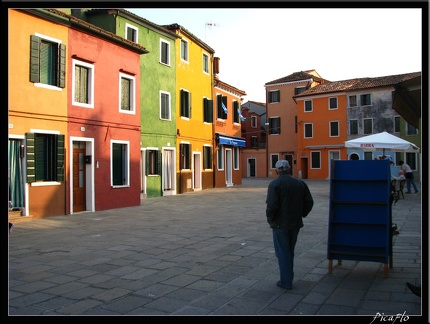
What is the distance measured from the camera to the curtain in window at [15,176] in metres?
12.0

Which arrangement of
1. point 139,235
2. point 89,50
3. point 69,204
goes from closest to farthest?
point 139,235
point 69,204
point 89,50

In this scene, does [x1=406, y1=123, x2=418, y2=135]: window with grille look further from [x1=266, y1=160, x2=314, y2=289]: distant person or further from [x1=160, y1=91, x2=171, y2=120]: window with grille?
[x1=266, y1=160, x2=314, y2=289]: distant person

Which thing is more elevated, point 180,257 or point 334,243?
point 334,243

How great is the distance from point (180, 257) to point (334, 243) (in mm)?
2621

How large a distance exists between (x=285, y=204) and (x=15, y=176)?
365 inches

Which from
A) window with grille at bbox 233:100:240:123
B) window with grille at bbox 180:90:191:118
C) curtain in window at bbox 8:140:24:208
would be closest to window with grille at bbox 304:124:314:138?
window with grille at bbox 233:100:240:123

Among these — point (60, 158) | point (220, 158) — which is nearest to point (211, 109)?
point (220, 158)

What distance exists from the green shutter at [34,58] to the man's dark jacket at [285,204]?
9689mm

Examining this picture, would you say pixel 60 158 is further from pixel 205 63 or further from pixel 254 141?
pixel 254 141

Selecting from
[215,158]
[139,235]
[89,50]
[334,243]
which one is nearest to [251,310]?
[334,243]

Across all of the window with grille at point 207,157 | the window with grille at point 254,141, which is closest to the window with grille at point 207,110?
the window with grille at point 207,157

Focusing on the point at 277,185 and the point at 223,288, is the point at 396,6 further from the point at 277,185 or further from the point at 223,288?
the point at 223,288

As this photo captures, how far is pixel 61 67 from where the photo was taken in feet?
44.4

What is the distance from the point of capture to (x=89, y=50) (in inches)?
585
